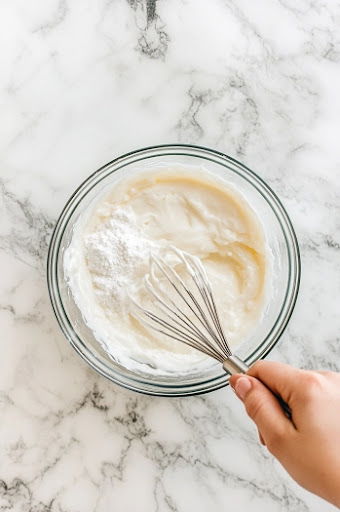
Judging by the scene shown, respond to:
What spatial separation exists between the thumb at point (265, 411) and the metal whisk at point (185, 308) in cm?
19

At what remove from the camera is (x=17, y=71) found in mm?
1255

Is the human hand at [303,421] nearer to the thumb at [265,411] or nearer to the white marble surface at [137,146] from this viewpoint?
the thumb at [265,411]

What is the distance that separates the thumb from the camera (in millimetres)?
869

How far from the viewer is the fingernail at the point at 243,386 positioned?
909 millimetres

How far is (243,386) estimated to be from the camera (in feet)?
2.99

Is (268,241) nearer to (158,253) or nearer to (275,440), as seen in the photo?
(158,253)

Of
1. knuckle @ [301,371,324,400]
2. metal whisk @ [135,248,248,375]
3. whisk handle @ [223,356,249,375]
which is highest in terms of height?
knuckle @ [301,371,324,400]

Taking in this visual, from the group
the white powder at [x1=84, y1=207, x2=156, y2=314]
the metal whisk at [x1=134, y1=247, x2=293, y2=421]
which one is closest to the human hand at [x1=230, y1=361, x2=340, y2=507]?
the metal whisk at [x1=134, y1=247, x2=293, y2=421]

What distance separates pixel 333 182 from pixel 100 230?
47cm

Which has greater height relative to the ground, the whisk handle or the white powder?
the whisk handle

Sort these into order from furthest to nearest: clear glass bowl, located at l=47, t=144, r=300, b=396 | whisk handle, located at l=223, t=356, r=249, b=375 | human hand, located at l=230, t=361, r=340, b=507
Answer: clear glass bowl, located at l=47, t=144, r=300, b=396 < whisk handle, located at l=223, t=356, r=249, b=375 < human hand, located at l=230, t=361, r=340, b=507

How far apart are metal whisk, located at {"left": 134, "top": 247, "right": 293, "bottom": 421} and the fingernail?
17cm

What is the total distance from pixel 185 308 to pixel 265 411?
320 mm

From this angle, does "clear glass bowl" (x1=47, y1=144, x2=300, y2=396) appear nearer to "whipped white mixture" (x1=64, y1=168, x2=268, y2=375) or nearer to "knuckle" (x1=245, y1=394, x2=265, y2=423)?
"whipped white mixture" (x1=64, y1=168, x2=268, y2=375)
